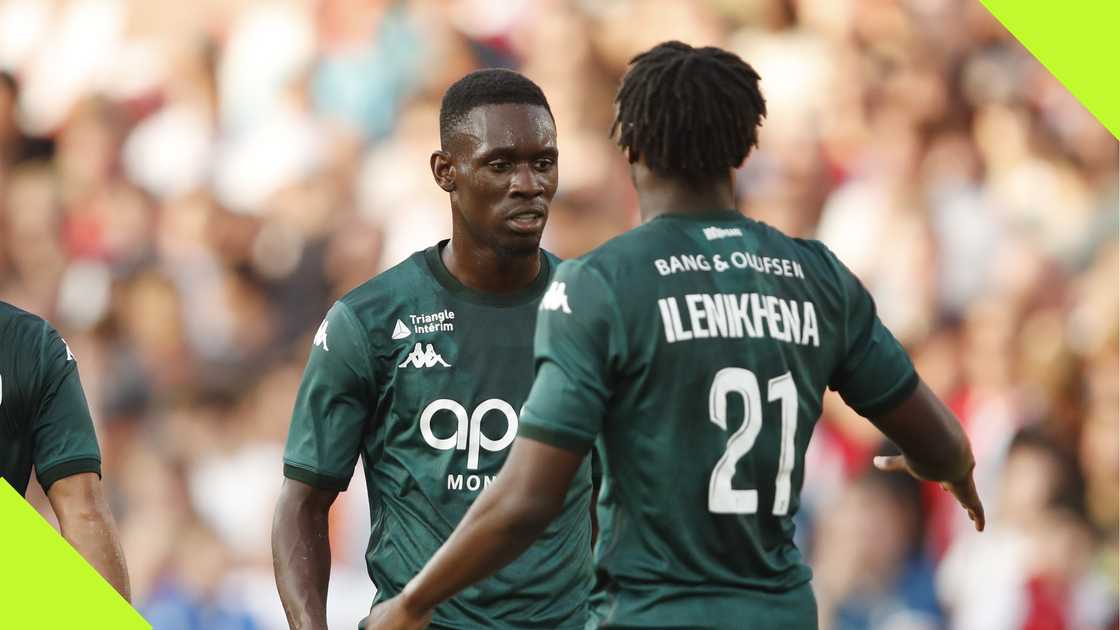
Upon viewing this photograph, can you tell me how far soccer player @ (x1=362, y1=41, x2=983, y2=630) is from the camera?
2465 millimetres

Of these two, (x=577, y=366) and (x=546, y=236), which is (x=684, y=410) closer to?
(x=577, y=366)

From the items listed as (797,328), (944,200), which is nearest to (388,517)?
(797,328)

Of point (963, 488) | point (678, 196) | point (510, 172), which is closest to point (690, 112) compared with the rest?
point (678, 196)

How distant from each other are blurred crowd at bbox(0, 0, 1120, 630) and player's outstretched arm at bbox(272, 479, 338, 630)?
294 cm

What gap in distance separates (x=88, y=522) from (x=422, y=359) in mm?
970

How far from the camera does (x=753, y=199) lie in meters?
6.79

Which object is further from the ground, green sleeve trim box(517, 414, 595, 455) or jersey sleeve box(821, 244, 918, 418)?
jersey sleeve box(821, 244, 918, 418)

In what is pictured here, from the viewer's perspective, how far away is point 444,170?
376 centimetres

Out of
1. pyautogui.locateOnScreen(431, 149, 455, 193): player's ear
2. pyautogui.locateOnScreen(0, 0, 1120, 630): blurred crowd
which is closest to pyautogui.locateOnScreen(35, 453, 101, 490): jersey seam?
pyautogui.locateOnScreen(431, 149, 455, 193): player's ear

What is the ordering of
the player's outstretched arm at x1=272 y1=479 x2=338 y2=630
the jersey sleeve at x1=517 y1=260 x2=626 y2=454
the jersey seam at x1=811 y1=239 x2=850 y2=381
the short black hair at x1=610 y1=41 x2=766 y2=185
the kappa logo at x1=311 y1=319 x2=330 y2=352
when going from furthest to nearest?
1. the kappa logo at x1=311 y1=319 x2=330 y2=352
2. the player's outstretched arm at x1=272 y1=479 x2=338 y2=630
3. the jersey seam at x1=811 y1=239 x2=850 y2=381
4. the short black hair at x1=610 y1=41 x2=766 y2=185
5. the jersey sleeve at x1=517 y1=260 x2=626 y2=454

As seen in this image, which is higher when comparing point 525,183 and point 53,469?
point 525,183

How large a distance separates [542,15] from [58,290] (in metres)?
2.71

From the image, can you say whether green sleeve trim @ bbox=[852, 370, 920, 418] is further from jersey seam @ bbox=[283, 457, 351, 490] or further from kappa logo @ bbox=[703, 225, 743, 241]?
jersey seam @ bbox=[283, 457, 351, 490]

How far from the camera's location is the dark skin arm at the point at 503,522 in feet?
8.06
